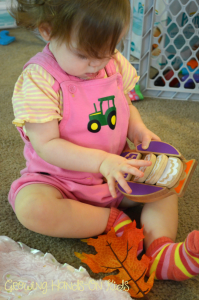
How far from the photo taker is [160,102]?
1.23 m

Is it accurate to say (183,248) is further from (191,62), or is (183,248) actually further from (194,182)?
(191,62)

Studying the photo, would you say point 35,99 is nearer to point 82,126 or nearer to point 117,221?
point 82,126

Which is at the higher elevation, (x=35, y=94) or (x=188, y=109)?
(x=35, y=94)

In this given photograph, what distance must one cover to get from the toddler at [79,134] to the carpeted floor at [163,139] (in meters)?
0.03

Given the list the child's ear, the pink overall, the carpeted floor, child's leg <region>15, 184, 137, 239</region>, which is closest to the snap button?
the pink overall

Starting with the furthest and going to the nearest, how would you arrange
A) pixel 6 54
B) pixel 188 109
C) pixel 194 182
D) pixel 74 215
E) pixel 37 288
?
pixel 6 54 → pixel 188 109 → pixel 194 182 → pixel 74 215 → pixel 37 288

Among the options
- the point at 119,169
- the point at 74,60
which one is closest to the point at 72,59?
the point at 74,60

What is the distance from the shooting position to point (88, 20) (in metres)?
0.49

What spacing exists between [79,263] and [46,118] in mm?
293

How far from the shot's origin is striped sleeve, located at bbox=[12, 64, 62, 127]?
569 millimetres

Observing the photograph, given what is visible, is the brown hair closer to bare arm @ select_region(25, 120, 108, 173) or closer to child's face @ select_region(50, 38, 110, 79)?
child's face @ select_region(50, 38, 110, 79)

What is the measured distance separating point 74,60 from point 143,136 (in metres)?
0.27

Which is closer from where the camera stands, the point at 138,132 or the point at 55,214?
the point at 55,214

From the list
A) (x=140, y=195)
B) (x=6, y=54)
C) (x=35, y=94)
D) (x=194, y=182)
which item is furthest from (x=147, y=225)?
(x=6, y=54)
